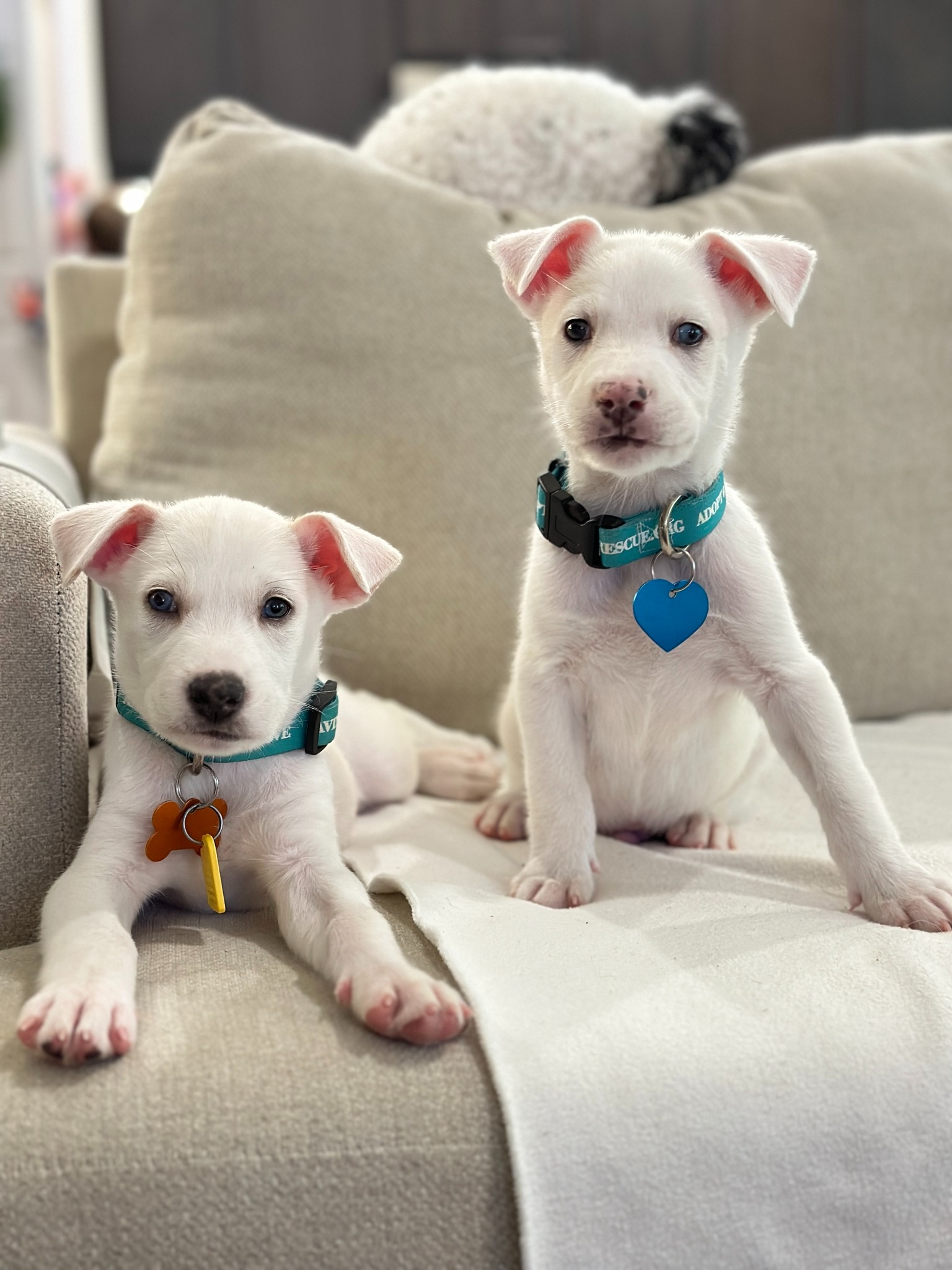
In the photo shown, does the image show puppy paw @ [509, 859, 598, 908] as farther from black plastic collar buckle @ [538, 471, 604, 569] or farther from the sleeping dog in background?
the sleeping dog in background

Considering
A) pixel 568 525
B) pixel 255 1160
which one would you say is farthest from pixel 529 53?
pixel 255 1160

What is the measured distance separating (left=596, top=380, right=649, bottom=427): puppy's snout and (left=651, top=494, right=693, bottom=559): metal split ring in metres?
0.14

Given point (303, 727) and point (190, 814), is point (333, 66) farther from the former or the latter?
point (190, 814)

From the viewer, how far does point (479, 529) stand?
1726 mm

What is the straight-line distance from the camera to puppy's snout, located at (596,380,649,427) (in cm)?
107

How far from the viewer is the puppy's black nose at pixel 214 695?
1.01 meters

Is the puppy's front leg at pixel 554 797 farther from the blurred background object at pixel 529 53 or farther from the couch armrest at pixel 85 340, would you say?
the blurred background object at pixel 529 53

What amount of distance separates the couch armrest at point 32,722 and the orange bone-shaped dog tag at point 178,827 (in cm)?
11

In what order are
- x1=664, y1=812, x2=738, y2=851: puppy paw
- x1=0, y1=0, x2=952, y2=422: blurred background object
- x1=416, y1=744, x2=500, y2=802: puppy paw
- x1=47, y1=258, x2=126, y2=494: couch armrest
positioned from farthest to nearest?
x1=0, y1=0, x2=952, y2=422: blurred background object, x1=47, y1=258, x2=126, y2=494: couch armrest, x1=416, y1=744, x2=500, y2=802: puppy paw, x1=664, y1=812, x2=738, y2=851: puppy paw

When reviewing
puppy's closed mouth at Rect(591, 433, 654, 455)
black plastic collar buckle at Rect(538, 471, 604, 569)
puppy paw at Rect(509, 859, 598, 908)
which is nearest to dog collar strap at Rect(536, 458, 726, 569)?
black plastic collar buckle at Rect(538, 471, 604, 569)

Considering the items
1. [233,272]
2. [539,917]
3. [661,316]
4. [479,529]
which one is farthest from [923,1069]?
[233,272]

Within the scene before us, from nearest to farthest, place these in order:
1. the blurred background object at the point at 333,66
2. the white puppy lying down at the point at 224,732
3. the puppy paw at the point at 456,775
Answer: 1. the white puppy lying down at the point at 224,732
2. the puppy paw at the point at 456,775
3. the blurred background object at the point at 333,66

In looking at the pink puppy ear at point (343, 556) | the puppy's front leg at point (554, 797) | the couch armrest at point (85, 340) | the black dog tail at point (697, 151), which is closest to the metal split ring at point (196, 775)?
the pink puppy ear at point (343, 556)

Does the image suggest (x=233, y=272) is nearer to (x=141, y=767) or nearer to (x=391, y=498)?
(x=391, y=498)
